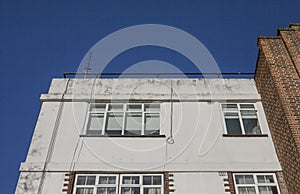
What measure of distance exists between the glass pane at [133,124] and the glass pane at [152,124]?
0.84ft

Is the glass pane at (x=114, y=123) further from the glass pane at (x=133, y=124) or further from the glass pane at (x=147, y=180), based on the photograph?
the glass pane at (x=147, y=180)

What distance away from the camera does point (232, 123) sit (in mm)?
11688

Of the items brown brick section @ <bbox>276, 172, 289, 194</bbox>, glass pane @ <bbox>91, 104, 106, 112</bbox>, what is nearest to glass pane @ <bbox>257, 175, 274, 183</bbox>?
brown brick section @ <bbox>276, 172, 289, 194</bbox>

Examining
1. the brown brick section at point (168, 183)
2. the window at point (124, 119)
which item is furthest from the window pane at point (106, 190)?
the window at point (124, 119)

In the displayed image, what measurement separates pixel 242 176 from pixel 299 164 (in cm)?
191

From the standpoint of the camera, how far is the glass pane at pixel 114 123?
37.2 feet

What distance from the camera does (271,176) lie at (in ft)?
32.5

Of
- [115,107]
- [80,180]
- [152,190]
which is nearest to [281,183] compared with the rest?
[152,190]

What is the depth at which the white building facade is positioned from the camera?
31.9 ft

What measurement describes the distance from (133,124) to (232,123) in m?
3.60

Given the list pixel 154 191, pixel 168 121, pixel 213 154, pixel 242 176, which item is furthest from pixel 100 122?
pixel 242 176

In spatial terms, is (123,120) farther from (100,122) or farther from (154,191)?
(154,191)

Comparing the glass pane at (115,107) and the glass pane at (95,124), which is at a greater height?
the glass pane at (115,107)

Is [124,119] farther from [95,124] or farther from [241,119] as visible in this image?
[241,119]
